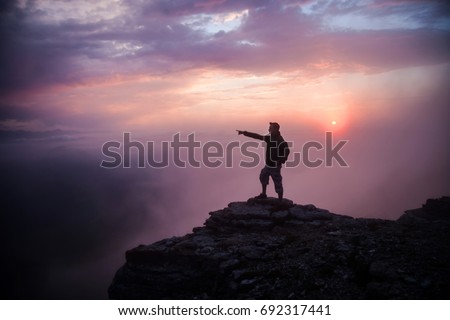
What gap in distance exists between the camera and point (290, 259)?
29.7 ft

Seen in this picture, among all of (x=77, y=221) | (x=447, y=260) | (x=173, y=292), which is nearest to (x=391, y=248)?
(x=447, y=260)

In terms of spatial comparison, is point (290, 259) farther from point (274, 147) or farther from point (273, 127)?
point (273, 127)

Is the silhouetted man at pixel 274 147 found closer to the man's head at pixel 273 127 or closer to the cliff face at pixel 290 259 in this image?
the man's head at pixel 273 127

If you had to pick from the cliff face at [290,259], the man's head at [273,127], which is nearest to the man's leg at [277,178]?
the cliff face at [290,259]

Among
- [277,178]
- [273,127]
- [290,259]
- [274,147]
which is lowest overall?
[290,259]

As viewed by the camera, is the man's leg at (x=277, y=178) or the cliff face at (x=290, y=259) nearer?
the cliff face at (x=290, y=259)

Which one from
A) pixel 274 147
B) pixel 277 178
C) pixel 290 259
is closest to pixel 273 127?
pixel 274 147

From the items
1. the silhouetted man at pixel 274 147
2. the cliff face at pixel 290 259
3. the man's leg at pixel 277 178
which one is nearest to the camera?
the cliff face at pixel 290 259

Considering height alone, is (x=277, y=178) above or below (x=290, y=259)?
above

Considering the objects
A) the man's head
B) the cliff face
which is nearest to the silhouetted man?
the man's head

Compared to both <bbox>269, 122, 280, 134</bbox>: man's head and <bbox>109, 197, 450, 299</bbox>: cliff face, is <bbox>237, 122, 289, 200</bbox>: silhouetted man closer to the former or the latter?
<bbox>269, 122, 280, 134</bbox>: man's head

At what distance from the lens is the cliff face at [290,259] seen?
7383 mm

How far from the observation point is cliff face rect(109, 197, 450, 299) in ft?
24.2
